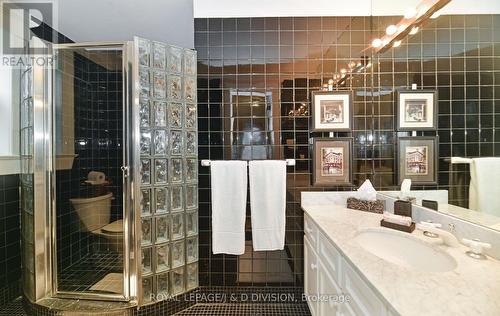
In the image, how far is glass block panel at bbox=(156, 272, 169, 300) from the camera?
1623mm

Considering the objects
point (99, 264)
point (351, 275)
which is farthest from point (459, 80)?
point (99, 264)

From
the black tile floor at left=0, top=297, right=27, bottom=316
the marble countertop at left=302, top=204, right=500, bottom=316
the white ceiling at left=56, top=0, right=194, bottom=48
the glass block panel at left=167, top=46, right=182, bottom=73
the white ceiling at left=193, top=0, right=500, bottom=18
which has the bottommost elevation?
the black tile floor at left=0, top=297, right=27, bottom=316

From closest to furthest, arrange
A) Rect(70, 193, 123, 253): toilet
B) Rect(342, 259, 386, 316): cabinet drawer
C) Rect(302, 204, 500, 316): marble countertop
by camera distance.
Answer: Rect(302, 204, 500, 316): marble countertop, Rect(342, 259, 386, 316): cabinet drawer, Rect(70, 193, 123, 253): toilet

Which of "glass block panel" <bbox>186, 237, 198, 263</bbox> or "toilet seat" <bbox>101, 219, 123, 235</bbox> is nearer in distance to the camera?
"glass block panel" <bbox>186, 237, 198, 263</bbox>

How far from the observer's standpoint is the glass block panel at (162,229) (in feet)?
5.37

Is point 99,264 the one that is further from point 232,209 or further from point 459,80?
point 459,80

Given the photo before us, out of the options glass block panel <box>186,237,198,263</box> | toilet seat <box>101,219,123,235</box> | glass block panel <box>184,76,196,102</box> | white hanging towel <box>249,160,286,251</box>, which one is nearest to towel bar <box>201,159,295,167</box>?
white hanging towel <box>249,160,286,251</box>

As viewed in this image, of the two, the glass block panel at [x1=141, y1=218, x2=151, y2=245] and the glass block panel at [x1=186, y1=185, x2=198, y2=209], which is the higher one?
the glass block panel at [x1=186, y1=185, x2=198, y2=209]

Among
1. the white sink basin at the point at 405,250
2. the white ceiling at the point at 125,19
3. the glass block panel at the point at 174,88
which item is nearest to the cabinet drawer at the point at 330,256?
the white sink basin at the point at 405,250

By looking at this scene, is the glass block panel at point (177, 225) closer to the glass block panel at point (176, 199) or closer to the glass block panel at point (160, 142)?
the glass block panel at point (176, 199)

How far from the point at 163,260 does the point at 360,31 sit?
2367 mm

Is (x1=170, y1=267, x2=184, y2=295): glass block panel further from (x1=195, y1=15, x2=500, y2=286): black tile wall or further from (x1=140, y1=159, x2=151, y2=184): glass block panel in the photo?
(x1=140, y1=159, x2=151, y2=184): glass block panel

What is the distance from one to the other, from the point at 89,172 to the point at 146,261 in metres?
1.22

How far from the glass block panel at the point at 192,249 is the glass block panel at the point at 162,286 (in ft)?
0.62
